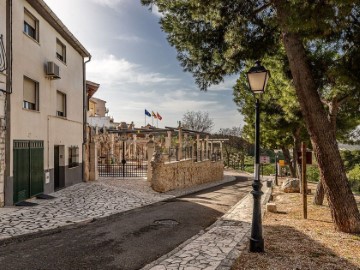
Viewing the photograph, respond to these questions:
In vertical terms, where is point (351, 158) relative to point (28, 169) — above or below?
below

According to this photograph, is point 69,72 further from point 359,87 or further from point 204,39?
point 359,87

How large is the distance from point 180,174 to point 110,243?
1162 cm

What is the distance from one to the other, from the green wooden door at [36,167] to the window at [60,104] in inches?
107

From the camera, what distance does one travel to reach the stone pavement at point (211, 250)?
5080mm

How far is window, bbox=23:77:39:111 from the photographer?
444 inches

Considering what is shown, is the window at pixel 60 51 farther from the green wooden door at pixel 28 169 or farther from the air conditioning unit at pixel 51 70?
the green wooden door at pixel 28 169

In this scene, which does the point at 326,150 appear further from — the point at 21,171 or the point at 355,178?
the point at 355,178

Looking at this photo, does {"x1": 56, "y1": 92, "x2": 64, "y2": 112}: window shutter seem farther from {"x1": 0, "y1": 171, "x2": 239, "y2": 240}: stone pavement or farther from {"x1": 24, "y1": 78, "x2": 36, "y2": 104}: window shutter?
{"x1": 0, "y1": 171, "x2": 239, "y2": 240}: stone pavement

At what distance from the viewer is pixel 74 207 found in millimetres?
10234

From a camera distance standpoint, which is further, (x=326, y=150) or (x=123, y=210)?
(x=123, y=210)

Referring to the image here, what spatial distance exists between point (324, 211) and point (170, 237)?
611 centimetres

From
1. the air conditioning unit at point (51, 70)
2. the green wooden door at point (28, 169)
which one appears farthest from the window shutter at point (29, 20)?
the green wooden door at point (28, 169)

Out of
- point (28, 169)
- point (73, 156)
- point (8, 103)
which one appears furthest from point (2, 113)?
point (73, 156)

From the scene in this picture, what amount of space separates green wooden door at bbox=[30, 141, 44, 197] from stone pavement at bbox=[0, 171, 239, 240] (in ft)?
2.03
